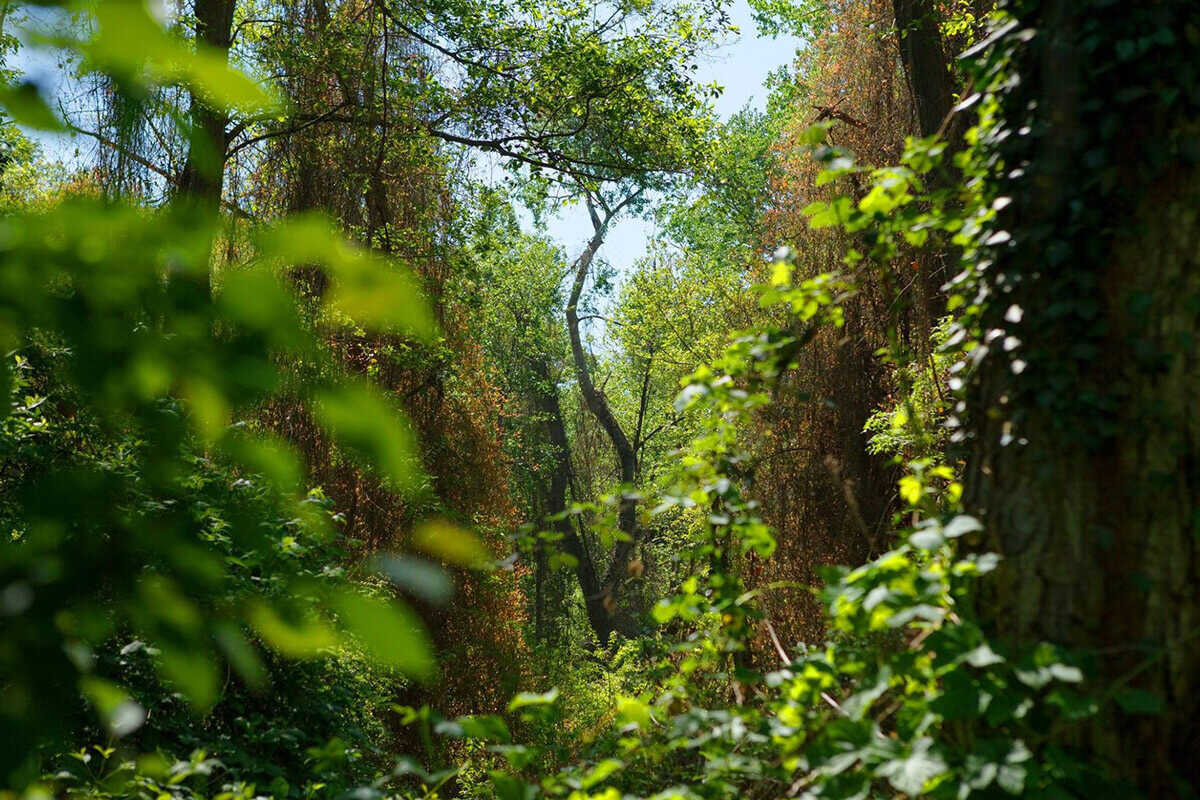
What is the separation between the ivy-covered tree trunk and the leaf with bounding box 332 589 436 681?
136 centimetres

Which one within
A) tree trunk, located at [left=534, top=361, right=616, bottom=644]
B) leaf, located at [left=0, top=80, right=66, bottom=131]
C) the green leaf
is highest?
tree trunk, located at [left=534, top=361, right=616, bottom=644]

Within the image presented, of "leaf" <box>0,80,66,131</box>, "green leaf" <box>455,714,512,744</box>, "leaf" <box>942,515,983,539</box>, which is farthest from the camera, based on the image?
"green leaf" <box>455,714,512,744</box>

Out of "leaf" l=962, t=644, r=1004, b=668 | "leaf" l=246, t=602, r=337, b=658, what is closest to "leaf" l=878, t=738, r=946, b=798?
"leaf" l=962, t=644, r=1004, b=668

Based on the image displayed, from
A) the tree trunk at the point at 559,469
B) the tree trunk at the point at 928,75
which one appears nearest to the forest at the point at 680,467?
the tree trunk at the point at 928,75

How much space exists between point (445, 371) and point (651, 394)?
12251mm

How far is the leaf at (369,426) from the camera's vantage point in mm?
575

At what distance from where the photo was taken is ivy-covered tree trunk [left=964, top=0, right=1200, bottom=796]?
5.53 feet

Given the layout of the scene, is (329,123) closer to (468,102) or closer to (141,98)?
(468,102)

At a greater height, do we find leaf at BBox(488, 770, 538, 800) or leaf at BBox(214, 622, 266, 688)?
leaf at BBox(214, 622, 266, 688)

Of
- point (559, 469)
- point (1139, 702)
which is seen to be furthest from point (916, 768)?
point (559, 469)

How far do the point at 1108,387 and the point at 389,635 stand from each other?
162 centimetres

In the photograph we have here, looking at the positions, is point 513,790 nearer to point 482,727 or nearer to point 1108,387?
point 482,727

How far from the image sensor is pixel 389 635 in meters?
0.56

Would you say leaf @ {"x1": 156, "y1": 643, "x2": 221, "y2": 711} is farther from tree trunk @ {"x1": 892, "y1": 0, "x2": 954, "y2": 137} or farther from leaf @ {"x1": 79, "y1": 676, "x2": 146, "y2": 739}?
tree trunk @ {"x1": 892, "y1": 0, "x2": 954, "y2": 137}
